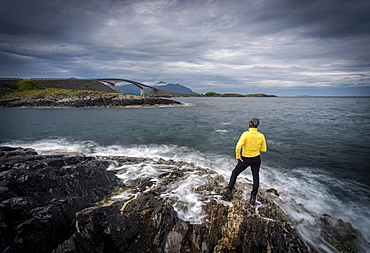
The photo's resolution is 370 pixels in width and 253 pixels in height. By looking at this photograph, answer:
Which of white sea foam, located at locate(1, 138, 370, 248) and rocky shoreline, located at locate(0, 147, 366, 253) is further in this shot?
white sea foam, located at locate(1, 138, 370, 248)

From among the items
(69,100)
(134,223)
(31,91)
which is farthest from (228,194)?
(31,91)

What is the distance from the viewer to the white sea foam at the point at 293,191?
638 centimetres

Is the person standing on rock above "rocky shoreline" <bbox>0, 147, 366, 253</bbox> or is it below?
above

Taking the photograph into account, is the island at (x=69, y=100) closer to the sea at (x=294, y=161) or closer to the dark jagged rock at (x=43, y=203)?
the sea at (x=294, y=161)

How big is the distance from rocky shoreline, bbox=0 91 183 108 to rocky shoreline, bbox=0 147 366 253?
63140mm

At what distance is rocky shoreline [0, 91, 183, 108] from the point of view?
210 ft

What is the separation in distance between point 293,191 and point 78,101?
7154cm

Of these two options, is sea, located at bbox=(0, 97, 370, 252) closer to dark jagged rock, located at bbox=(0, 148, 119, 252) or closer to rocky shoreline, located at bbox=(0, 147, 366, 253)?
rocky shoreline, located at bbox=(0, 147, 366, 253)

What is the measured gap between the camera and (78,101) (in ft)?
214

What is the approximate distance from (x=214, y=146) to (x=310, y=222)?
36.7 feet

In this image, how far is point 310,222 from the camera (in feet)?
21.8

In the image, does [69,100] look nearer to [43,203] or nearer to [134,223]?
[43,203]

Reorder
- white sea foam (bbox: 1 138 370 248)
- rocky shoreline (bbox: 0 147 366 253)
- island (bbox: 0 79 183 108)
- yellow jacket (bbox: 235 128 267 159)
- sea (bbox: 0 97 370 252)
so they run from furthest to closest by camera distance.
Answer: island (bbox: 0 79 183 108) < sea (bbox: 0 97 370 252) < white sea foam (bbox: 1 138 370 248) < yellow jacket (bbox: 235 128 267 159) < rocky shoreline (bbox: 0 147 366 253)

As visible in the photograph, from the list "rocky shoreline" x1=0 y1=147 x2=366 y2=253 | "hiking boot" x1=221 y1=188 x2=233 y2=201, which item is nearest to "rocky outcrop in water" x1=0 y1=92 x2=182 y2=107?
"rocky shoreline" x1=0 y1=147 x2=366 y2=253
